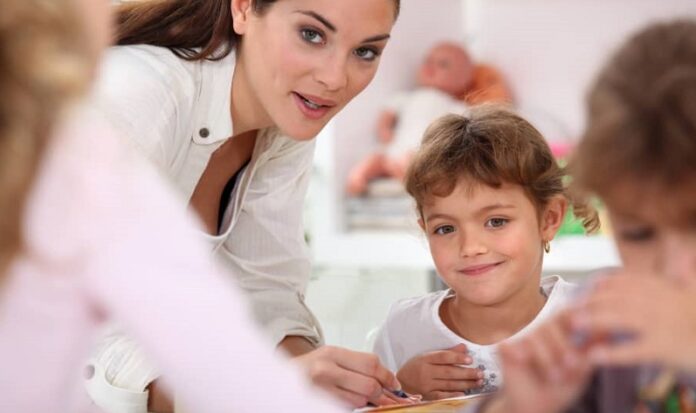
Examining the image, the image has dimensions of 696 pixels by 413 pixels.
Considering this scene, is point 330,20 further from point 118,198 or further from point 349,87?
point 118,198

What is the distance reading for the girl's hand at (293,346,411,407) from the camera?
48.7 inches

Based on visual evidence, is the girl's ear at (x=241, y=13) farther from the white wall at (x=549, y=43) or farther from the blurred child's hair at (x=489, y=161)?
the white wall at (x=549, y=43)

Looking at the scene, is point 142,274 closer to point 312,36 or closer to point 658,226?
point 658,226

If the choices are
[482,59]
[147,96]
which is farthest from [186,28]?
[482,59]

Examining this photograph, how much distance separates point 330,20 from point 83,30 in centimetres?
102

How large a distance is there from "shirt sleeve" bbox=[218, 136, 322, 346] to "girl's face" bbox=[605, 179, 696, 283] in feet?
3.94

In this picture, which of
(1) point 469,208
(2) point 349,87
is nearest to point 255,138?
(2) point 349,87

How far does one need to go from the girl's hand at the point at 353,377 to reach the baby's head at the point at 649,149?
1.53 feet

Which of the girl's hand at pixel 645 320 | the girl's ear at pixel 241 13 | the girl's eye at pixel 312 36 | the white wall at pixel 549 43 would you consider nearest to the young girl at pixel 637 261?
the girl's hand at pixel 645 320

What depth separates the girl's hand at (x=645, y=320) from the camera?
72 cm

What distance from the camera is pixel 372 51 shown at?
1.77m

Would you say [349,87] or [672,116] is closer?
[672,116]

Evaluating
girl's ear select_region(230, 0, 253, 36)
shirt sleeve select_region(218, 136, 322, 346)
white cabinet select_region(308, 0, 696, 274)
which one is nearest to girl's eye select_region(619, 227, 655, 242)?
girl's ear select_region(230, 0, 253, 36)

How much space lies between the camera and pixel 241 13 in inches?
70.1
